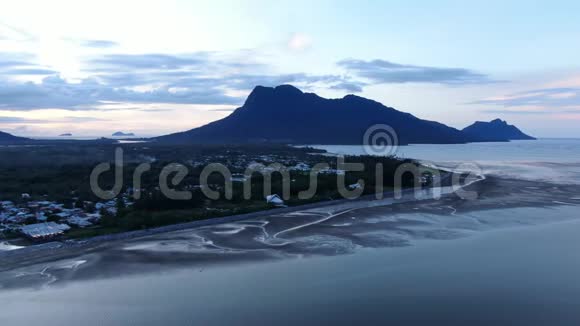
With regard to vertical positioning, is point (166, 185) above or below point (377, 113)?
below

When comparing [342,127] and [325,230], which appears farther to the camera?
[342,127]

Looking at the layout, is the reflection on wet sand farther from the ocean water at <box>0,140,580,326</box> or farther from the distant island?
the distant island

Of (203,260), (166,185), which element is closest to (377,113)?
(166,185)

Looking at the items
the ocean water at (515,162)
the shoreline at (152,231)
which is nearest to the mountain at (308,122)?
the ocean water at (515,162)

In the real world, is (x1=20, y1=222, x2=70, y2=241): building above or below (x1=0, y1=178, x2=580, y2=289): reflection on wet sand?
above

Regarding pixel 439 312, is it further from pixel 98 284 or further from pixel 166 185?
pixel 166 185

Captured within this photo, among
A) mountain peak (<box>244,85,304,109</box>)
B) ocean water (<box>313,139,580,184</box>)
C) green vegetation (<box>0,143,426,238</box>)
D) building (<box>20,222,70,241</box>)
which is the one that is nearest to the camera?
building (<box>20,222,70,241</box>)

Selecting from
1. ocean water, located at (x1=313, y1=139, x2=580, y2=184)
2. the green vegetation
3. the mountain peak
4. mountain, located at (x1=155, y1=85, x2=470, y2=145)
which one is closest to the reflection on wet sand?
the green vegetation

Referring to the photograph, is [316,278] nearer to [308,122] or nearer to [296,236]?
[296,236]
